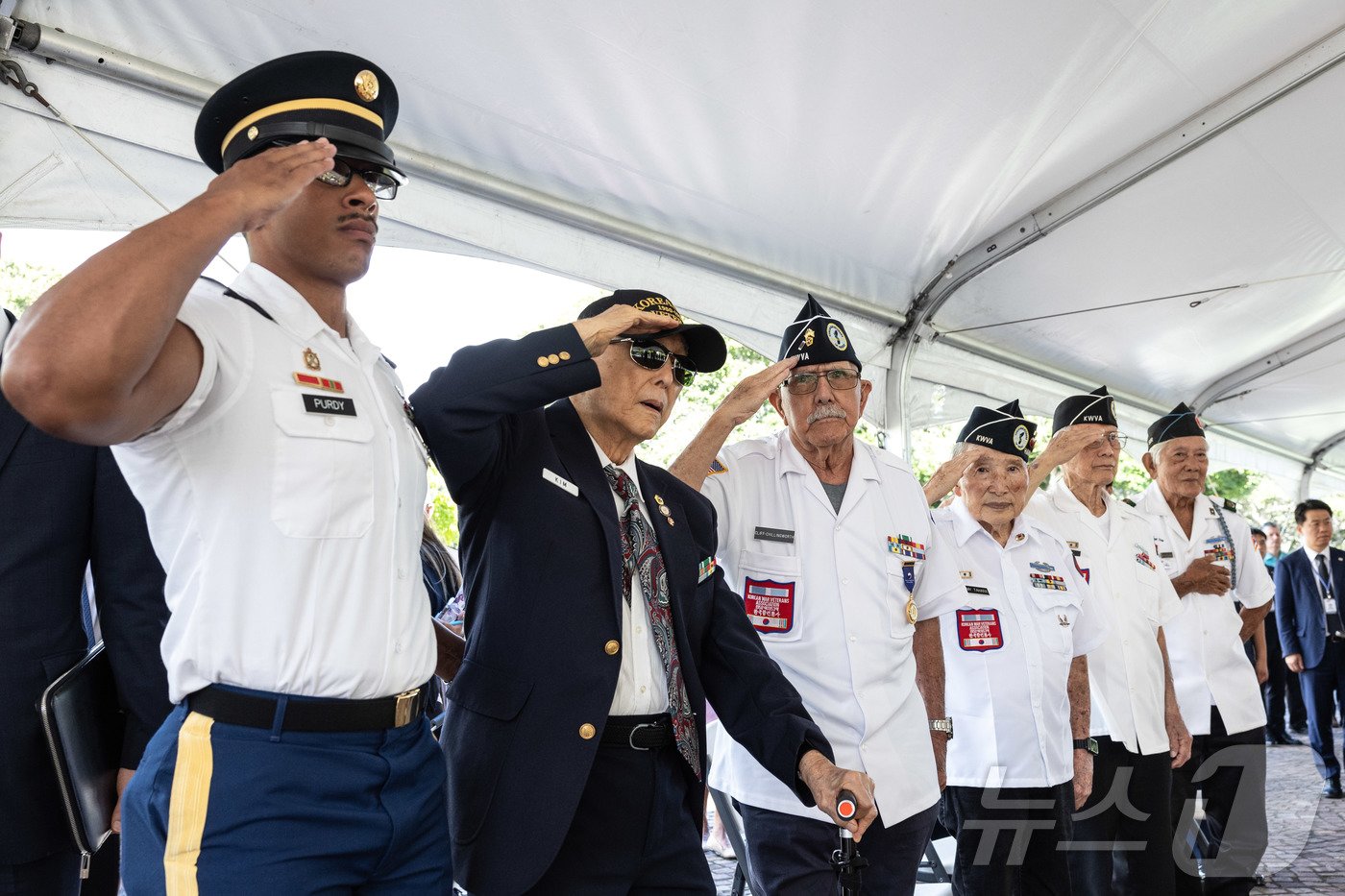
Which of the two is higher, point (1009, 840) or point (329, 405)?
point (329, 405)

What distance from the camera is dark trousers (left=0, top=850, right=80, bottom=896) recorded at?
7.16 ft

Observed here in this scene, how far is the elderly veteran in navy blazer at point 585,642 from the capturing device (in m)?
2.09

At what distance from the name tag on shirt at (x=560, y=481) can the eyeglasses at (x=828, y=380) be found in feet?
4.98

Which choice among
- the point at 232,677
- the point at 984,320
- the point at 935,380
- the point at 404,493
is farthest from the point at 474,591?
the point at 984,320

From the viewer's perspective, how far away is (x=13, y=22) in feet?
9.21

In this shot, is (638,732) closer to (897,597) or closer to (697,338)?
(697,338)

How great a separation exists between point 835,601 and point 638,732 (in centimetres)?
122

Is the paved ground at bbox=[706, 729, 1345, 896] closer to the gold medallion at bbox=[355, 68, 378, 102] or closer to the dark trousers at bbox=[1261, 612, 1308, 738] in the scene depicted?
the dark trousers at bbox=[1261, 612, 1308, 738]

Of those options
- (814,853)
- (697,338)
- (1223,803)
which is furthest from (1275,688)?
(697,338)

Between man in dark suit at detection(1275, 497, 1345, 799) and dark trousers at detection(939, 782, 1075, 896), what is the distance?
6035 mm

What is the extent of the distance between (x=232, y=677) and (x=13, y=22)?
2154 millimetres

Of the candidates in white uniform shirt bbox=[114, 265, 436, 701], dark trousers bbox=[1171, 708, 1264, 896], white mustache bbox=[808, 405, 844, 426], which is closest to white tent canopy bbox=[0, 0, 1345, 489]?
white mustache bbox=[808, 405, 844, 426]

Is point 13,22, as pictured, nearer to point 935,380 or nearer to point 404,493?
point 404,493

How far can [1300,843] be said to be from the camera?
22.3 feet
